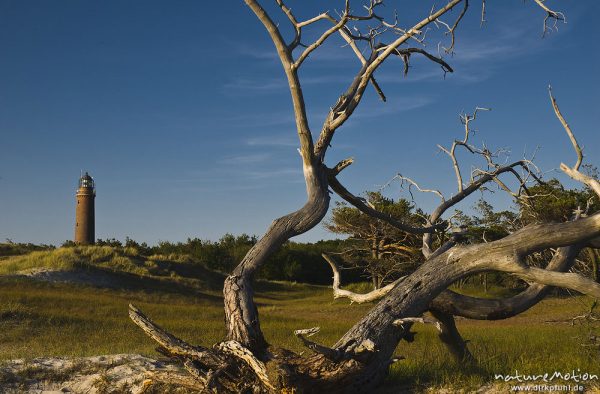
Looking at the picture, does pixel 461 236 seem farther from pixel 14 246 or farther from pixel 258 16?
pixel 14 246

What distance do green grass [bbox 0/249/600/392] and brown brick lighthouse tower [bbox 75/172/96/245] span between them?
1801 centimetres

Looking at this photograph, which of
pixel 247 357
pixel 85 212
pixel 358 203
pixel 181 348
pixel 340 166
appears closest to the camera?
pixel 247 357

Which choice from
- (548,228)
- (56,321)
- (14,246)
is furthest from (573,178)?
(14,246)

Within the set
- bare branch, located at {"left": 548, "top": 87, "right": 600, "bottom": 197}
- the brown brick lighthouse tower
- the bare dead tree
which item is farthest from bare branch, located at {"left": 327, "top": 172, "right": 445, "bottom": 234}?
the brown brick lighthouse tower

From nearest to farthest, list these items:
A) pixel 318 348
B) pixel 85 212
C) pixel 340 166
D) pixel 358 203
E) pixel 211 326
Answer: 1. pixel 318 348
2. pixel 340 166
3. pixel 358 203
4. pixel 211 326
5. pixel 85 212

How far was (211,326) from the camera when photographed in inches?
699

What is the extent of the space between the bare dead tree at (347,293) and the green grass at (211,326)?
74cm

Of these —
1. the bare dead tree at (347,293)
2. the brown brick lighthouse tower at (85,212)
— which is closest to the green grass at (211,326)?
the bare dead tree at (347,293)

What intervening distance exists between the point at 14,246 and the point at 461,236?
44.7 m

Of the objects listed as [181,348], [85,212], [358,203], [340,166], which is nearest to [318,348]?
[181,348]

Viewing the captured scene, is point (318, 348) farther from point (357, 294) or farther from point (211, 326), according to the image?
point (211, 326)

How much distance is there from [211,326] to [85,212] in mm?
43500

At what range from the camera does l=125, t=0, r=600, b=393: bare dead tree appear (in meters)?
6.25

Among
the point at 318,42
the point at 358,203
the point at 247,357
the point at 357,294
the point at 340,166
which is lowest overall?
the point at 247,357
